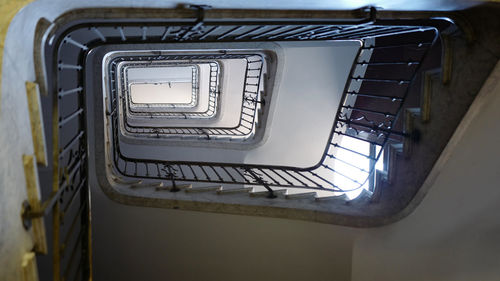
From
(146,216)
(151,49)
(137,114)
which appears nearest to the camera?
(146,216)

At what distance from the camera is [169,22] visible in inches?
105

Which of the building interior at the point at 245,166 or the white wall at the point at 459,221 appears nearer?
the building interior at the point at 245,166

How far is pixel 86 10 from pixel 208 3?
827 millimetres

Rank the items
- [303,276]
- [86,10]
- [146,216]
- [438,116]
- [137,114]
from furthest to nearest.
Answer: [137,114] < [146,216] < [303,276] < [438,116] < [86,10]

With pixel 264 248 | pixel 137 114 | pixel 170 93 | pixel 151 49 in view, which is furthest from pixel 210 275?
pixel 170 93

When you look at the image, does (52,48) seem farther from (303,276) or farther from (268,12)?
(303,276)

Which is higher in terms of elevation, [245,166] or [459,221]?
[459,221]

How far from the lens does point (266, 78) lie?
7227 millimetres

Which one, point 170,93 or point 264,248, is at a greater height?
point 170,93

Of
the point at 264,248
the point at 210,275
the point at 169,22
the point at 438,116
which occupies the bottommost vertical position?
the point at 210,275

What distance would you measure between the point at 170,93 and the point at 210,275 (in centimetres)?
1095

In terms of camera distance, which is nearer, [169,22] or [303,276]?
[169,22]

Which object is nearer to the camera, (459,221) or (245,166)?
(459,221)

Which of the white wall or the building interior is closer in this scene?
the building interior
